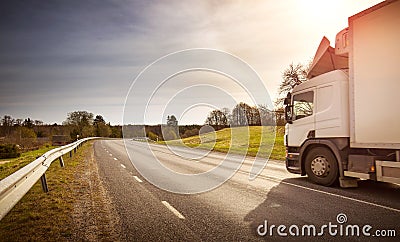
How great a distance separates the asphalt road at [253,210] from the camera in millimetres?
5141

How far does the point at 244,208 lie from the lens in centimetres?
678

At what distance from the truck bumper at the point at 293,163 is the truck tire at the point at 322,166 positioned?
302 mm

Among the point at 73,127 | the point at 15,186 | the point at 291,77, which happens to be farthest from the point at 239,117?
the point at 73,127

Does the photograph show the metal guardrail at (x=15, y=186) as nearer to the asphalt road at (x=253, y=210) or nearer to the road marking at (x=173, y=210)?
the asphalt road at (x=253, y=210)

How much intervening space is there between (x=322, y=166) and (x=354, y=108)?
2.08 meters

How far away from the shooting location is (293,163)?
10.8 metres

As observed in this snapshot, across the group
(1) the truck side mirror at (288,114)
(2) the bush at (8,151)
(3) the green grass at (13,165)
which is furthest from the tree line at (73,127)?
(1) the truck side mirror at (288,114)

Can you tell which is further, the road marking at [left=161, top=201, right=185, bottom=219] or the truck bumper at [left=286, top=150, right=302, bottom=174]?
the truck bumper at [left=286, top=150, right=302, bottom=174]

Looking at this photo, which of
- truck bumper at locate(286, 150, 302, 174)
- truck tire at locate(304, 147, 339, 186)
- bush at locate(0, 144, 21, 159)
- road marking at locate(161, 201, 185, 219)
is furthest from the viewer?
bush at locate(0, 144, 21, 159)

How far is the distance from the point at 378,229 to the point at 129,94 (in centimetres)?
943

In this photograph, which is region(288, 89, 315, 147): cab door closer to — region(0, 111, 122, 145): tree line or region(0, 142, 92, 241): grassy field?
region(0, 142, 92, 241): grassy field

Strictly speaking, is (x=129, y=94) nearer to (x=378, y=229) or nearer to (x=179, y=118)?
(x=179, y=118)

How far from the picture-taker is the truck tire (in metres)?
9.25

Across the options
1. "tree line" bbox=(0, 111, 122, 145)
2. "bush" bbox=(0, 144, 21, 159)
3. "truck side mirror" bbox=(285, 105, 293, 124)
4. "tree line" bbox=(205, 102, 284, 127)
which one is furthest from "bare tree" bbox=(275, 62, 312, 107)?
"tree line" bbox=(0, 111, 122, 145)
